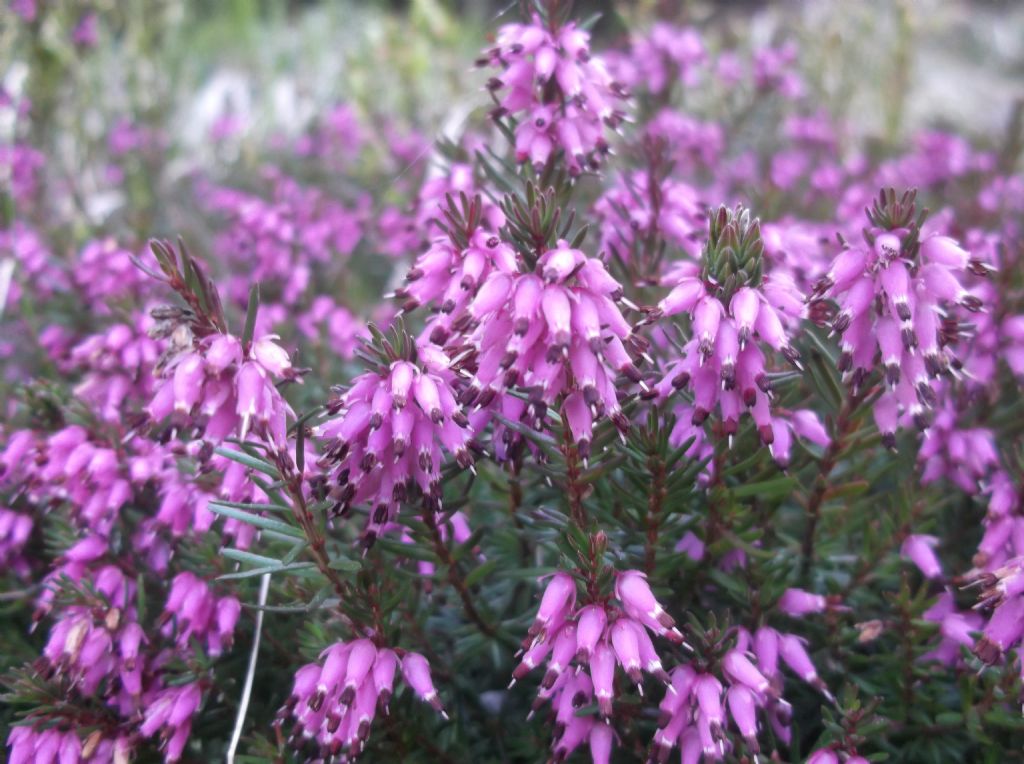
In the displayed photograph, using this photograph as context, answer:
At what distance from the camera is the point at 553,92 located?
260 centimetres

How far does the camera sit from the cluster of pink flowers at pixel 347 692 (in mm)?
1951

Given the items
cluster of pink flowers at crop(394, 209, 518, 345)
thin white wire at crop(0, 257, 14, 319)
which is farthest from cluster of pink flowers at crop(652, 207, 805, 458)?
thin white wire at crop(0, 257, 14, 319)

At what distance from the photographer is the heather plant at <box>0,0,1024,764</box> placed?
187 centimetres

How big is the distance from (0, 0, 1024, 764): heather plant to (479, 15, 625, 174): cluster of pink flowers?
1 centimetres

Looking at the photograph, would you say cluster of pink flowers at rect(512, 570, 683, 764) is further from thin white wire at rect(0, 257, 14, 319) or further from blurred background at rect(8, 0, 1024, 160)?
thin white wire at rect(0, 257, 14, 319)

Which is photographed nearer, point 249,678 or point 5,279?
point 249,678

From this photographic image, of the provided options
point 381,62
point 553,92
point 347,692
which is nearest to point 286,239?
point 553,92

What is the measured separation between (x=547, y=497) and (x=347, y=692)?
2.96ft

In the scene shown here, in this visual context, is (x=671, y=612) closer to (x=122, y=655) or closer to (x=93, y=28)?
(x=122, y=655)

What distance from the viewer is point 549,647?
189cm

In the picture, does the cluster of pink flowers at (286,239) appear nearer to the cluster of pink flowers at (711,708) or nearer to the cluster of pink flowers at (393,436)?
the cluster of pink flowers at (393,436)

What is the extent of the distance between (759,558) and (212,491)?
155 centimetres

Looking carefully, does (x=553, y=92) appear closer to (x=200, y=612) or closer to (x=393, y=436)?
(x=393, y=436)

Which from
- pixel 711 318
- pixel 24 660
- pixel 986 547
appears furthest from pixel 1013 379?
pixel 24 660
